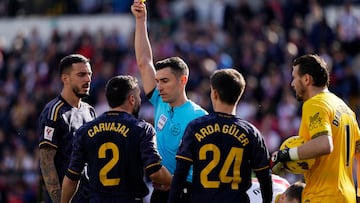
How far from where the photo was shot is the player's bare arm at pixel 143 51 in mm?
10508

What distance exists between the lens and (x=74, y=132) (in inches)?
402

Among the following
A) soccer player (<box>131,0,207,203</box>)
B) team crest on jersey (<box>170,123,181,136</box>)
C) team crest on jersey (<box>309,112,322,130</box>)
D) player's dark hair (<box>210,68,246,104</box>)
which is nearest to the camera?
team crest on jersey (<box>309,112,322,130</box>)

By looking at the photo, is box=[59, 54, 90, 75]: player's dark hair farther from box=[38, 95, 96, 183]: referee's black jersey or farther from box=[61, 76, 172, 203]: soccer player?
box=[61, 76, 172, 203]: soccer player

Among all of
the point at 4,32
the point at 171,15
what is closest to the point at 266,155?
the point at 171,15

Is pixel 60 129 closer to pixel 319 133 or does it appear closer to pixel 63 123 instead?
pixel 63 123

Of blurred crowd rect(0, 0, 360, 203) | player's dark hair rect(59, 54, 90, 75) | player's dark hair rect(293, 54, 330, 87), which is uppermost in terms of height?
blurred crowd rect(0, 0, 360, 203)

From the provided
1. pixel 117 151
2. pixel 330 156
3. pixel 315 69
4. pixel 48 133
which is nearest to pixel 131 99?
pixel 117 151

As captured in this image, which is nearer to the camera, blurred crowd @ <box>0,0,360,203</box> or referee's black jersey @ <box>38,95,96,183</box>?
referee's black jersey @ <box>38,95,96,183</box>

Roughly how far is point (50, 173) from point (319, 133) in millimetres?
2893

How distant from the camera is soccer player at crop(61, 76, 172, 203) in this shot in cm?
912

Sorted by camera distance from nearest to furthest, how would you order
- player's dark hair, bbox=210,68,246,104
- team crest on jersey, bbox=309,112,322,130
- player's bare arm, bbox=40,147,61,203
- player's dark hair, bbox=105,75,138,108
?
team crest on jersey, bbox=309,112,322,130 < player's dark hair, bbox=210,68,246,104 < player's dark hair, bbox=105,75,138,108 < player's bare arm, bbox=40,147,61,203

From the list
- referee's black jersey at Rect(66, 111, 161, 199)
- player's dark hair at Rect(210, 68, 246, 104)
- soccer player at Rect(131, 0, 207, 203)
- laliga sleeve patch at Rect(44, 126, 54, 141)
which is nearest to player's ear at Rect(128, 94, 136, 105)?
referee's black jersey at Rect(66, 111, 161, 199)

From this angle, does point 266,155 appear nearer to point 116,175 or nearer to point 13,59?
point 116,175

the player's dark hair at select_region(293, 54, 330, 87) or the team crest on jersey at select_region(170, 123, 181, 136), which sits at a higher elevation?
the player's dark hair at select_region(293, 54, 330, 87)
